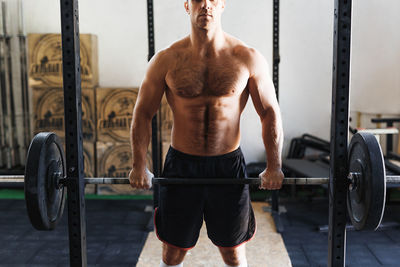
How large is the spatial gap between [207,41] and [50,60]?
2.84 metres

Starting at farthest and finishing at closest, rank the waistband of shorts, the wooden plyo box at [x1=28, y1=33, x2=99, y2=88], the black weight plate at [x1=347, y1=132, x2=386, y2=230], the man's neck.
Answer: the wooden plyo box at [x1=28, y1=33, x2=99, y2=88]
the waistband of shorts
the man's neck
the black weight plate at [x1=347, y1=132, x2=386, y2=230]

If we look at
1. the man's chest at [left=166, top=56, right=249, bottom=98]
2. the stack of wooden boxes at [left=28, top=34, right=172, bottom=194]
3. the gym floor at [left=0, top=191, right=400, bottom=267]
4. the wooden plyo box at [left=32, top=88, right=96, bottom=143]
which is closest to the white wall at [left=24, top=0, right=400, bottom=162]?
the stack of wooden boxes at [left=28, top=34, right=172, bottom=194]

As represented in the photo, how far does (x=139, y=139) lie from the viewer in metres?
1.71

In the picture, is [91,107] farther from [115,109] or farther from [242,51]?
[242,51]

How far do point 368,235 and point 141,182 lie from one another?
85.9 inches

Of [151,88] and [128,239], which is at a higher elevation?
[151,88]

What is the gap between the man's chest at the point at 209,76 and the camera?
1.60 meters

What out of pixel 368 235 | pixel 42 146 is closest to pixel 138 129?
pixel 42 146

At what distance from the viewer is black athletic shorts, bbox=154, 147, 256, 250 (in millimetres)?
1714

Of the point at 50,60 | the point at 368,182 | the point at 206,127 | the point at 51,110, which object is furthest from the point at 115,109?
the point at 368,182

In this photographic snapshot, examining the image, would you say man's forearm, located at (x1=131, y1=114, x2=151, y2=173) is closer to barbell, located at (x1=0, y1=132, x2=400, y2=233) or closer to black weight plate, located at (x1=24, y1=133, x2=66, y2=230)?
barbell, located at (x1=0, y1=132, x2=400, y2=233)

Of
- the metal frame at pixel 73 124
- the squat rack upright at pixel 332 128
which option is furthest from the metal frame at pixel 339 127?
the metal frame at pixel 73 124

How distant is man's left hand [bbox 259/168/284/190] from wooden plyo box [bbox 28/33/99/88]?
2.78 meters

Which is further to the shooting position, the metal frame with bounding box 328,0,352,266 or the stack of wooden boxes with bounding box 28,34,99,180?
the stack of wooden boxes with bounding box 28,34,99,180
